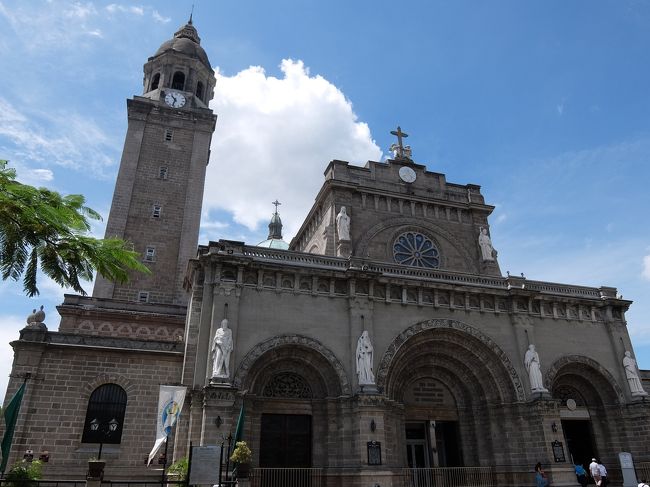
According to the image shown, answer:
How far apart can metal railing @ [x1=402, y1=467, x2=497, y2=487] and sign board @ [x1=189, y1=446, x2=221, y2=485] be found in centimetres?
1341

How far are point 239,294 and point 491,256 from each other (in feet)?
58.5

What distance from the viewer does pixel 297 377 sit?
23.5 meters

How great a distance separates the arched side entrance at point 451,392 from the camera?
24984 millimetres

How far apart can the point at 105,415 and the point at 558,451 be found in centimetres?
2143

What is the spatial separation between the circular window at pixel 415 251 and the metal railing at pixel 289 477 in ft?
46.1

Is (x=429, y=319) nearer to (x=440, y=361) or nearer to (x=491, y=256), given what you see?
(x=440, y=361)

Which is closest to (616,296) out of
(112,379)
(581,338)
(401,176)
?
(581,338)

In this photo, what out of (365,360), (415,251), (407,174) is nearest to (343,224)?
(415,251)

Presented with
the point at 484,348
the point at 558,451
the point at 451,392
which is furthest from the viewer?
the point at 451,392

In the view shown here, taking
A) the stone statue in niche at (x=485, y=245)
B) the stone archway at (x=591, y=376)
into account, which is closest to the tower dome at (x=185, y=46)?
the stone statue in niche at (x=485, y=245)

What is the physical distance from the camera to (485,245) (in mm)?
32312

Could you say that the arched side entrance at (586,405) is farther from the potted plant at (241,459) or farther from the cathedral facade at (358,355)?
the potted plant at (241,459)

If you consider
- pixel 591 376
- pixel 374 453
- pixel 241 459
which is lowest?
pixel 241 459

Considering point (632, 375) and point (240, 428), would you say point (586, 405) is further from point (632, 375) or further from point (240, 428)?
point (240, 428)
